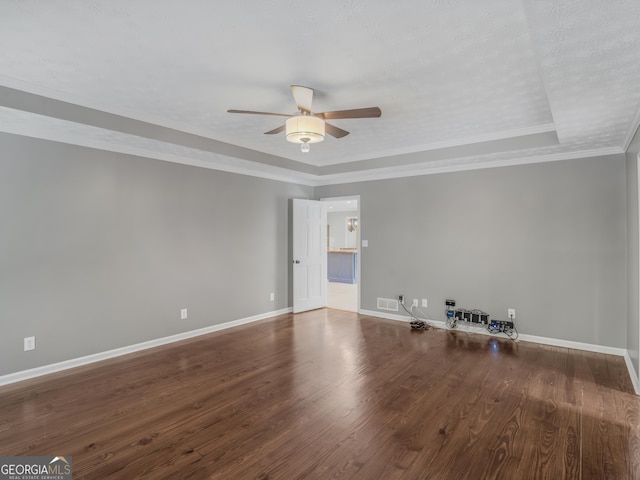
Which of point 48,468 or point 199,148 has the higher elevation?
point 199,148

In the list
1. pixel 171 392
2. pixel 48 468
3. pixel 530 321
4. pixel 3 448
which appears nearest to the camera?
pixel 48 468

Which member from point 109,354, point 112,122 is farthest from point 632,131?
point 109,354

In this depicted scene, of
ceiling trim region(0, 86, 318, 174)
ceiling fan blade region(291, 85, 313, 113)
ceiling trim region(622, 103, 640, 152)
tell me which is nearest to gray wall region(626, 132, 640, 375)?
ceiling trim region(622, 103, 640, 152)

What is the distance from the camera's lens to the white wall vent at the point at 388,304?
221 inches

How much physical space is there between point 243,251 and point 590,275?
4.69 metres

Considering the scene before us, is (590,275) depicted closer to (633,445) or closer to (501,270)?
(501,270)

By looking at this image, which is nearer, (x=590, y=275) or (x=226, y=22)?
(x=226, y=22)

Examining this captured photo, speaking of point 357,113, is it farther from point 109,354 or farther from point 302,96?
point 109,354

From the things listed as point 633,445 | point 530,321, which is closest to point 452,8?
point 633,445

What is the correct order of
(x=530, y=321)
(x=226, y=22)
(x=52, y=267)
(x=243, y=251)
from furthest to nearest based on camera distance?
(x=243, y=251) < (x=530, y=321) < (x=52, y=267) < (x=226, y=22)

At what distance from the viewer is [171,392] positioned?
3041 mm

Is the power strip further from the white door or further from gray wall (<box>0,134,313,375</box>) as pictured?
gray wall (<box>0,134,313,375</box>)

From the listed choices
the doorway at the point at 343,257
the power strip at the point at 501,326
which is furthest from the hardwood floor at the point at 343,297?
the power strip at the point at 501,326

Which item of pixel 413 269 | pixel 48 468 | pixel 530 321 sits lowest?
pixel 48 468
